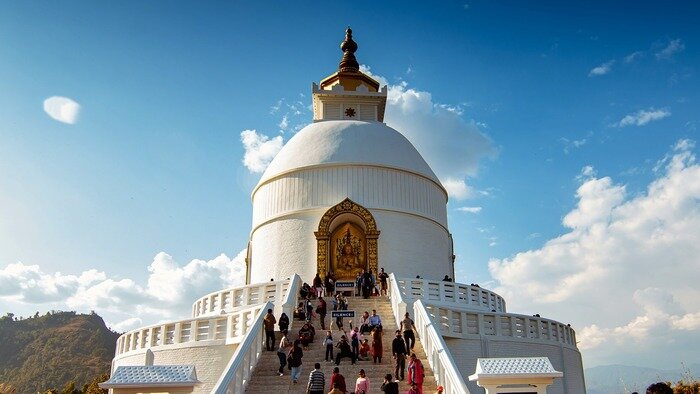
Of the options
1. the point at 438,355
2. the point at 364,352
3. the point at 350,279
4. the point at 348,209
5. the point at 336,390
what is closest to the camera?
the point at 336,390

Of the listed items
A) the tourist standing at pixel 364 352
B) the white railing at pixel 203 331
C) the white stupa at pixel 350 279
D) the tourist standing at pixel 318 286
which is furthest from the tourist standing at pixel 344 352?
the tourist standing at pixel 318 286

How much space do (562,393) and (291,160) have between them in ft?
47.3

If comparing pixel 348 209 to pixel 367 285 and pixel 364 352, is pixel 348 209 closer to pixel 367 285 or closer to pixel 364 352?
pixel 367 285

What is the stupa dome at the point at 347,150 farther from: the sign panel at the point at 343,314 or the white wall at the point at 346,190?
the sign panel at the point at 343,314

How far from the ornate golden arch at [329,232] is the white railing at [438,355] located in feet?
28.7

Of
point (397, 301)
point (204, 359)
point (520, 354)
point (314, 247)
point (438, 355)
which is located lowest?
point (438, 355)

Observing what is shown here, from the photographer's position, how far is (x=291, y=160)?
29.9 m

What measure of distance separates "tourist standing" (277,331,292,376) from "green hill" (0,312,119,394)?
5480cm

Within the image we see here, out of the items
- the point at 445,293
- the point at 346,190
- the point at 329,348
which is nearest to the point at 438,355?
the point at 329,348

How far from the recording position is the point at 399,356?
15.1 m

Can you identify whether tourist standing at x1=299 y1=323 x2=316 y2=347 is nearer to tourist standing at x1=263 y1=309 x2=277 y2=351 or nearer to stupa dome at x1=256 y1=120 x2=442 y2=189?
tourist standing at x1=263 y1=309 x2=277 y2=351

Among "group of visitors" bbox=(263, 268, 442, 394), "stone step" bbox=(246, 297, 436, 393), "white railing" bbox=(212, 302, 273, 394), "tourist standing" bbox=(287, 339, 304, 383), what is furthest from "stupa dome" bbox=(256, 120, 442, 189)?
"tourist standing" bbox=(287, 339, 304, 383)

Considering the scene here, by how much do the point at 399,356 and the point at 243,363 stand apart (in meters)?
3.21

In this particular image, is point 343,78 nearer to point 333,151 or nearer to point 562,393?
point 333,151
